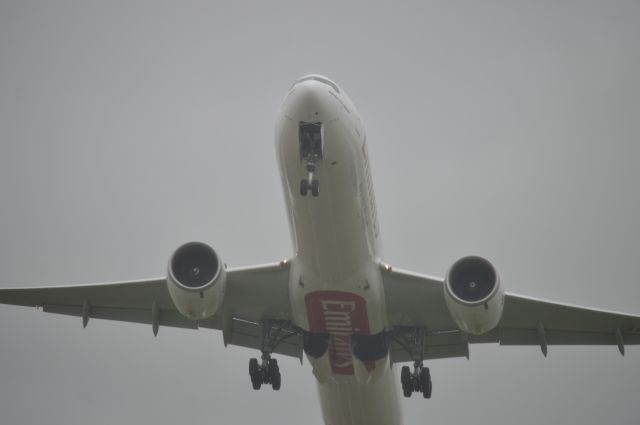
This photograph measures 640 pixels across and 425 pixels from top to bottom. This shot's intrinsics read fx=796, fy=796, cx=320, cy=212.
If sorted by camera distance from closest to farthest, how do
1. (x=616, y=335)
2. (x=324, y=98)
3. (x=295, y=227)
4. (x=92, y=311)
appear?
(x=324, y=98) → (x=295, y=227) → (x=616, y=335) → (x=92, y=311)

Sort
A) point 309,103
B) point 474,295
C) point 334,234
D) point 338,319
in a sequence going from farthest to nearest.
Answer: point 338,319 → point 474,295 → point 334,234 → point 309,103

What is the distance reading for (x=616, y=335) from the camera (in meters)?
19.7

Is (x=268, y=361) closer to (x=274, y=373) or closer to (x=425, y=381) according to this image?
(x=274, y=373)

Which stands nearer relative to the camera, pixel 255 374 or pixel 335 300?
pixel 335 300

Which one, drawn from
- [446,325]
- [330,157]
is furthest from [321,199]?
[446,325]

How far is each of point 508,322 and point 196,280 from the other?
8.17 metres

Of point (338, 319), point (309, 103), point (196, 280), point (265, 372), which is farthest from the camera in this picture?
point (265, 372)

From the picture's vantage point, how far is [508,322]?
2012cm

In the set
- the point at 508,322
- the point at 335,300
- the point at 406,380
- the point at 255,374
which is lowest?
the point at 406,380

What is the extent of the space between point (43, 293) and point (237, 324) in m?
5.02

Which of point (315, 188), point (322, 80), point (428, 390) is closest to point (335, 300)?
point (315, 188)

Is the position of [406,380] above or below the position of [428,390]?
above

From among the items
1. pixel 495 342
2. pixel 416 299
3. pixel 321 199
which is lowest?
pixel 495 342

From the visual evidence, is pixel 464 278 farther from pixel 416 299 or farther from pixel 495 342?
pixel 495 342
